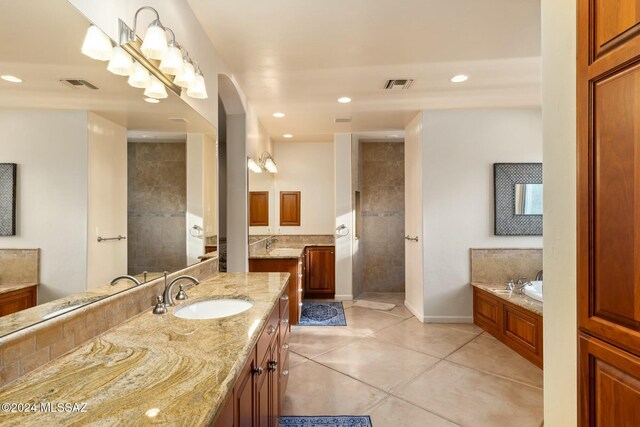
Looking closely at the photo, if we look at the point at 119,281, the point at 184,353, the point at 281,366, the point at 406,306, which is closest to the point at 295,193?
the point at 406,306

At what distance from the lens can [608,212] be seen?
1061mm

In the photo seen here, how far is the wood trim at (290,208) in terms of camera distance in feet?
18.3

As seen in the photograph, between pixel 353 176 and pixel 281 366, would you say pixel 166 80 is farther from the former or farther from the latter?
pixel 353 176

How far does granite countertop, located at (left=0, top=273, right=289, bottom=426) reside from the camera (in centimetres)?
75

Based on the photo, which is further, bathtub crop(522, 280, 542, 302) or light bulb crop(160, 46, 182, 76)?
bathtub crop(522, 280, 542, 302)

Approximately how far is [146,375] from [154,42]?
1355 millimetres

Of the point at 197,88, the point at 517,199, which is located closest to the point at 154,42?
the point at 197,88

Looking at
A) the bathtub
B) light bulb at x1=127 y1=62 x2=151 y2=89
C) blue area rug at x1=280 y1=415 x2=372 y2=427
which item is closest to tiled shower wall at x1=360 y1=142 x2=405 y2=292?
the bathtub

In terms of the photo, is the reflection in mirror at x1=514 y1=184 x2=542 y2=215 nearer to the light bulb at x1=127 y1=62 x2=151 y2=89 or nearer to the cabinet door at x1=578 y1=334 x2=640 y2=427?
the cabinet door at x1=578 y1=334 x2=640 y2=427

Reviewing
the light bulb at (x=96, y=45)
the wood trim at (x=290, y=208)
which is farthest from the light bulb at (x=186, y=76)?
the wood trim at (x=290, y=208)

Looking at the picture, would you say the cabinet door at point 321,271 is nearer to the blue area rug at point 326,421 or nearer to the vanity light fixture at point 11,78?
the blue area rug at point 326,421

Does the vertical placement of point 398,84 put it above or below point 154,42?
above

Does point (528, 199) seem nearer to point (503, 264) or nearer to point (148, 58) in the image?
point (503, 264)

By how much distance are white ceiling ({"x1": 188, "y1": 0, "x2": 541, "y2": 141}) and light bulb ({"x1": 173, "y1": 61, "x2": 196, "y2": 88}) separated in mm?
634
